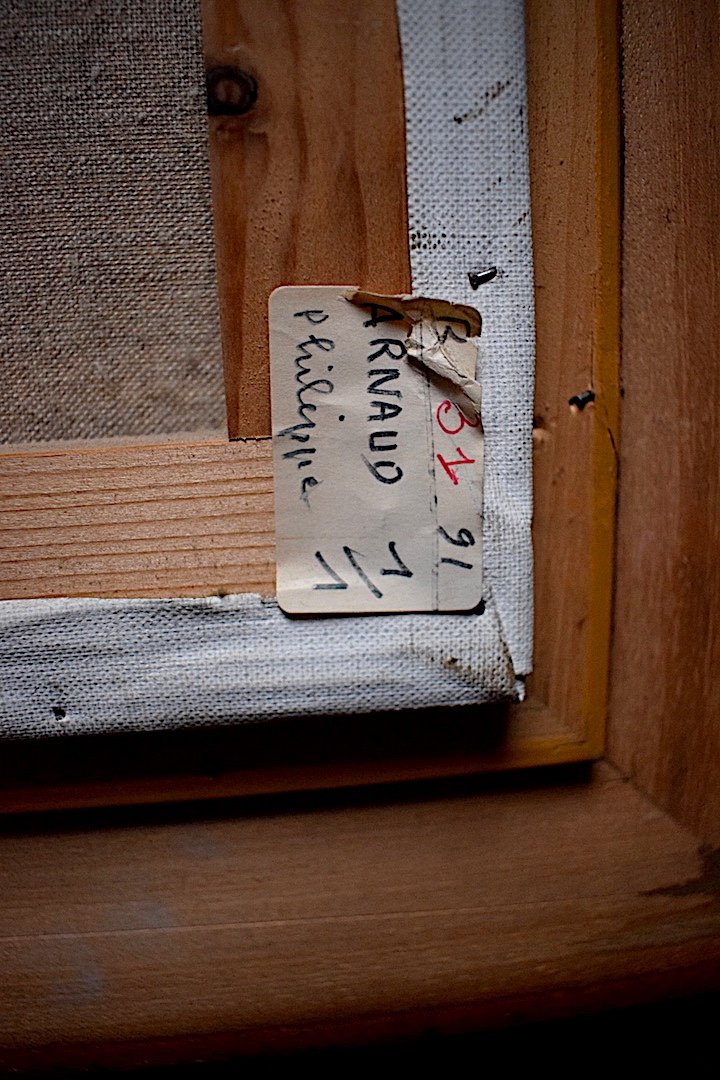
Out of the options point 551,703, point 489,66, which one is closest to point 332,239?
point 489,66

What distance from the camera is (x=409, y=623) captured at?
0.24 metres

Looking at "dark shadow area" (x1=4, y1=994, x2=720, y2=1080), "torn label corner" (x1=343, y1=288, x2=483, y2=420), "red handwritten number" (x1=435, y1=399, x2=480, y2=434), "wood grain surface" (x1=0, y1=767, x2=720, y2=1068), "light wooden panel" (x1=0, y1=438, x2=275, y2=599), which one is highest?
"torn label corner" (x1=343, y1=288, x2=483, y2=420)

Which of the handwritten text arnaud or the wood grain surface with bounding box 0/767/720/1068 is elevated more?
the handwritten text arnaud

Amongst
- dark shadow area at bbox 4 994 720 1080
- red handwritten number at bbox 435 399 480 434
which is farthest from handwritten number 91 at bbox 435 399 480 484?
dark shadow area at bbox 4 994 720 1080

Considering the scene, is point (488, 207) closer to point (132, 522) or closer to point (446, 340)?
point (446, 340)

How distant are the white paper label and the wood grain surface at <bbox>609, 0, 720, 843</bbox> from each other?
7cm

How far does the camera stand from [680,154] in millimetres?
244

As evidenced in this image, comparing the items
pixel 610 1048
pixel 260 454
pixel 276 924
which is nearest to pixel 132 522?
pixel 260 454

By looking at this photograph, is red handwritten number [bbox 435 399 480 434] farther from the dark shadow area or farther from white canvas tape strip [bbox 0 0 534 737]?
the dark shadow area

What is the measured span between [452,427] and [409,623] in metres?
0.07

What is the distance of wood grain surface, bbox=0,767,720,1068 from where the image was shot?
26 cm

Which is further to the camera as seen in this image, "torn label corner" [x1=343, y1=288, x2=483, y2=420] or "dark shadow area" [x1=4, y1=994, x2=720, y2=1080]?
"dark shadow area" [x1=4, y1=994, x2=720, y2=1080]

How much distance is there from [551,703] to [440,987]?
0.12m

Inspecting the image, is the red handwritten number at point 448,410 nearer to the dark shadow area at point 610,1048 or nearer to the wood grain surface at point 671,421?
the wood grain surface at point 671,421
